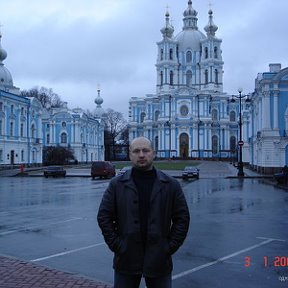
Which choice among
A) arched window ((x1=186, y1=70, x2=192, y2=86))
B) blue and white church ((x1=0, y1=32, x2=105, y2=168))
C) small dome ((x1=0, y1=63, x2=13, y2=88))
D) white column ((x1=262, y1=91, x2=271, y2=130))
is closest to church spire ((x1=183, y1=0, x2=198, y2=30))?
arched window ((x1=186, y1=70, x2=192, y2=86))

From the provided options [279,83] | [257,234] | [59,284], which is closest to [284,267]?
[257,234]

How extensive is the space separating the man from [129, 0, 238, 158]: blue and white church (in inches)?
3467

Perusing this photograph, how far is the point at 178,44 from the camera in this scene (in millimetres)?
107625

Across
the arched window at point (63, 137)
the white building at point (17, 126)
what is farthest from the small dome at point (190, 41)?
the white building at point (17, 126)

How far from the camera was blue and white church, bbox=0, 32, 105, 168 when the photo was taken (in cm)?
5878

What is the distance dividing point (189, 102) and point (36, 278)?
9200cm

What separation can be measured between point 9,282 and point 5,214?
860cm

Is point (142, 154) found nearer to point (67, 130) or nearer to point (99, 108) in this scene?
point (67, 130)

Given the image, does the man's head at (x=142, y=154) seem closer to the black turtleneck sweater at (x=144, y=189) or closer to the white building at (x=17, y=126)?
the black turtleneck sweater at (x=144, y=189)

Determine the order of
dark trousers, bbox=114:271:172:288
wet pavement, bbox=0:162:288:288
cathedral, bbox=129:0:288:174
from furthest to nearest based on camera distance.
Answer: cathedral, bbox=129:0:288:174, wet pavement, bbox=0:162:288:288, dark trousers, bbox=114:271:172:288

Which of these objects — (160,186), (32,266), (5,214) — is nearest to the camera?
(160,186)

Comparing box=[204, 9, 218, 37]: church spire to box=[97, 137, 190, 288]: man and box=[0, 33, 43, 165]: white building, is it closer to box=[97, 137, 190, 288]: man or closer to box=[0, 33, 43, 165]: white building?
box=[0, 33, 43, 165]: white building

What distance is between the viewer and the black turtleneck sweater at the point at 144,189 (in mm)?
4406

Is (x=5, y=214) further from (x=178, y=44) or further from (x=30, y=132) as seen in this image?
(x=178, y=44)
